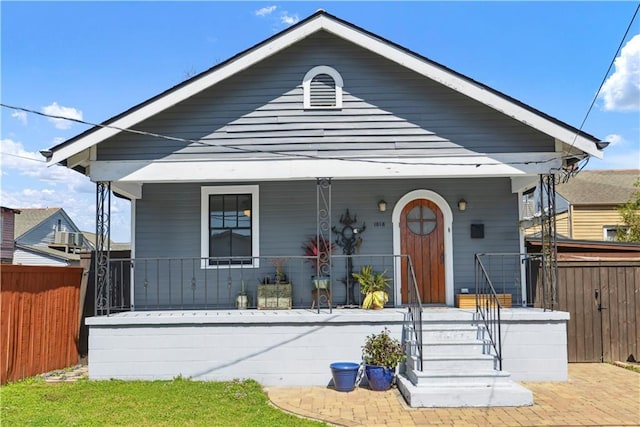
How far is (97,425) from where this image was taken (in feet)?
19.8

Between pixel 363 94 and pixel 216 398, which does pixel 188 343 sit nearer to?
pixel 216 398

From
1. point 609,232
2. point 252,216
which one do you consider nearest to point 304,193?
point 252,216

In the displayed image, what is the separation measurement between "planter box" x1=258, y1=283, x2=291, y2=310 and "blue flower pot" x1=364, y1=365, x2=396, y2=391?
7.74 ft

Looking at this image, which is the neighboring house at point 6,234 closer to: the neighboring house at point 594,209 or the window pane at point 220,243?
the window pane at point 220,243

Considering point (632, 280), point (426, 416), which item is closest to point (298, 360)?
point (426, 416)

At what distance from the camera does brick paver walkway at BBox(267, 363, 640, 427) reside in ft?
20.5

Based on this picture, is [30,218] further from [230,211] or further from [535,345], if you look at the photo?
[535,345]

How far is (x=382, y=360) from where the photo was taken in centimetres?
783

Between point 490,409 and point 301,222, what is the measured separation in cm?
489

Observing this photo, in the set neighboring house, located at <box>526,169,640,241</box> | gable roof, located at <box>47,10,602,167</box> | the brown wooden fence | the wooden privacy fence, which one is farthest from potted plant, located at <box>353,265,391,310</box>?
neighboring house, located at <box>526,169,640,241</box>

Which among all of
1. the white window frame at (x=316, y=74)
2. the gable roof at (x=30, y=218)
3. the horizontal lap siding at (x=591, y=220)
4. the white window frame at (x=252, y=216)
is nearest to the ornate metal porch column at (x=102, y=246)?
the white window frame at (x=252, y=216)

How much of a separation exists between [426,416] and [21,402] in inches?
201

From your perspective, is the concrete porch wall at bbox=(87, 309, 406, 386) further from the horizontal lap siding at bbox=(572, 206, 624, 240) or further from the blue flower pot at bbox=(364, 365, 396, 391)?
the horizontal lap siding at bbox=(572, 206, 624, 240)

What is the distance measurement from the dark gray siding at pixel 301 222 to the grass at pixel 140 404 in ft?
8.19
